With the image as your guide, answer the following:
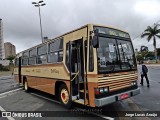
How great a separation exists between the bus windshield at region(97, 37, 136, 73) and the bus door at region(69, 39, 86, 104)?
888mm

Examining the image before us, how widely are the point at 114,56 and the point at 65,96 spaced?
106 inches

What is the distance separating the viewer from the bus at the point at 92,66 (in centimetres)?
709

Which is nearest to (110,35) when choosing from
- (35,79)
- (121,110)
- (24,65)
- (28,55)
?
(121,110)

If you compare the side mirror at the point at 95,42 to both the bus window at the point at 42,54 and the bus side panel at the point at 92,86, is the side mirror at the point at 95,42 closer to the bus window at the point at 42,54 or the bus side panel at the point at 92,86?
the bus side panel at the point at 92,86

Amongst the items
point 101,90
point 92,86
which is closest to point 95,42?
point 92,86

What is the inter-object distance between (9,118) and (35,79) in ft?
16.2

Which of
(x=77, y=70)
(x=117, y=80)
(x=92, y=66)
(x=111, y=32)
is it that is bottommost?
(x=117, y=80)

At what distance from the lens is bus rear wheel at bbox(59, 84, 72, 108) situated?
8.64 m

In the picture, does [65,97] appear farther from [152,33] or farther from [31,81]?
[152,33]

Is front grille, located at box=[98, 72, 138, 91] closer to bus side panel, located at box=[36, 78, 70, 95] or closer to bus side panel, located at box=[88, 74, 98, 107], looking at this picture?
bus side panel, located at box=[88, 74, 98, 107]

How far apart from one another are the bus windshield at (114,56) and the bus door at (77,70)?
89 cm

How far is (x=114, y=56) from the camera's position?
7.69 metres

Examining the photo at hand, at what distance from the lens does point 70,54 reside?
27.7ft

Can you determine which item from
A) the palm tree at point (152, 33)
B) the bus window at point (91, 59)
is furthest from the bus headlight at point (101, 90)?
the palm tree at point (152, 33)
